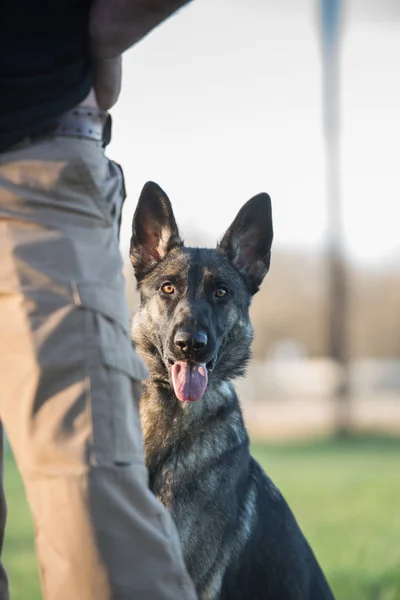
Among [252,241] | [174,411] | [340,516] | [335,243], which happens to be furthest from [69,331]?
[335,243]

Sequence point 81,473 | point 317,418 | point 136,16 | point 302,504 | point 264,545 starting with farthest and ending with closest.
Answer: point 317,418 → point 302,504 → point 264,545 → point 136,16 → point 81,473

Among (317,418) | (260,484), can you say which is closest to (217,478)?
(260,484)

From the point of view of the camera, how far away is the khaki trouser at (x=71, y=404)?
162 centimetres

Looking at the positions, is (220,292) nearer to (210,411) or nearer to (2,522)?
(210,411)

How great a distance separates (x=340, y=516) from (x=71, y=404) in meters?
5.52

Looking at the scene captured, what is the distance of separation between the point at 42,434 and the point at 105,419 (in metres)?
0.11

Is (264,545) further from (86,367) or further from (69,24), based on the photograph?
(69,24)

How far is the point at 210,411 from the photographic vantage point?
116 inches

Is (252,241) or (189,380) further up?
(252,241)

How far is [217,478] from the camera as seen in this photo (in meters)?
2.74

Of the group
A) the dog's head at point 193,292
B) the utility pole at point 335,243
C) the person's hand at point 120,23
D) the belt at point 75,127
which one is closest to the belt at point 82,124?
the belt at point 75,127

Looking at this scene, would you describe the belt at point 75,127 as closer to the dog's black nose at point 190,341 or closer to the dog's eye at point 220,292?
the dog's black nose at point 190,341

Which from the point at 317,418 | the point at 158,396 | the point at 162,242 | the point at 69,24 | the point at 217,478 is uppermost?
the point at 69,24

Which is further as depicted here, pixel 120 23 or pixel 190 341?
pixel 190 341
